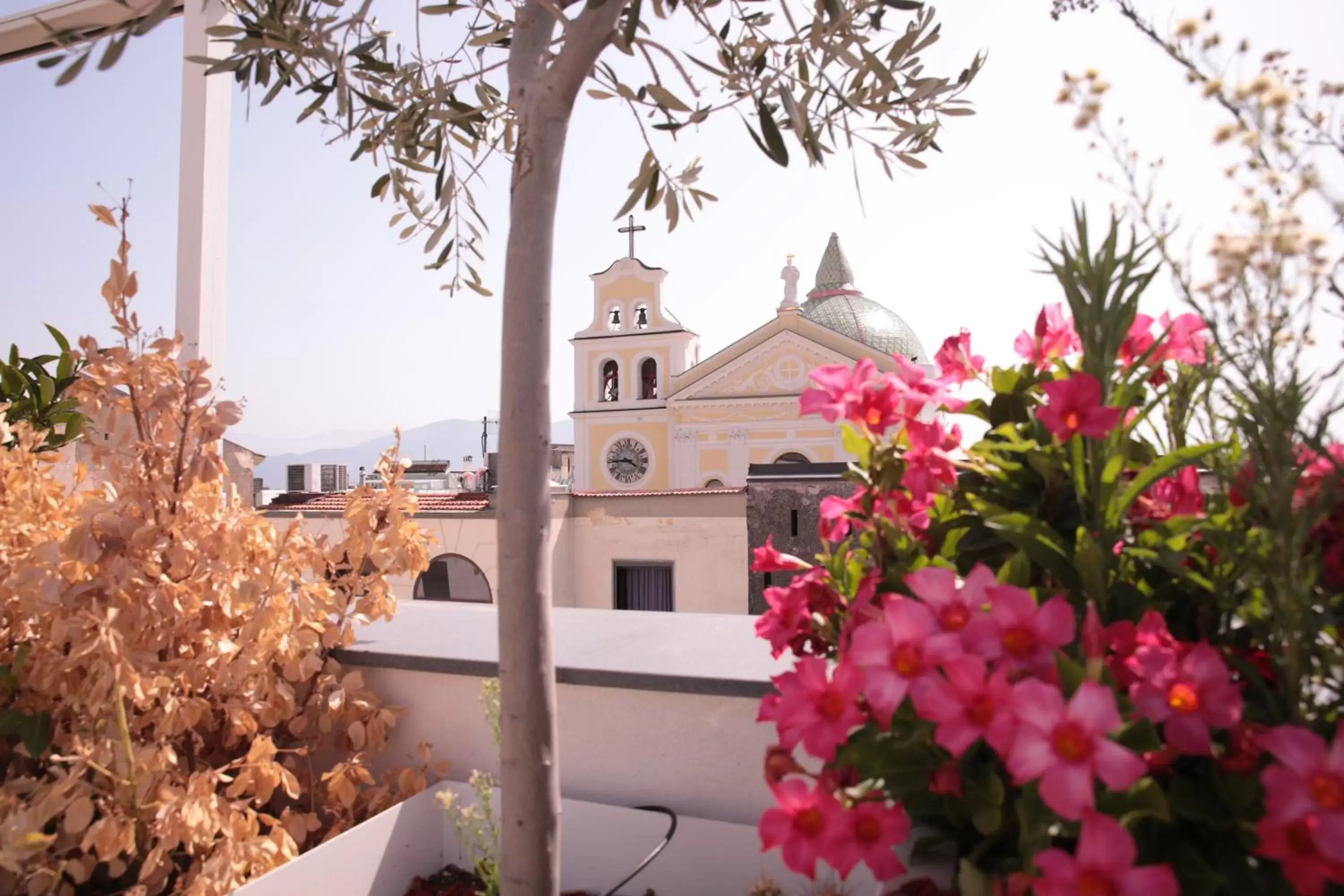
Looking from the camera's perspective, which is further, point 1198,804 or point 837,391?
point 837,391

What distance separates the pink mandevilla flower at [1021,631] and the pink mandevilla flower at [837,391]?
9.0 inches

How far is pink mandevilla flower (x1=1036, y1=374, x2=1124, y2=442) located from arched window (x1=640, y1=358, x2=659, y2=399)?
74.0 ft

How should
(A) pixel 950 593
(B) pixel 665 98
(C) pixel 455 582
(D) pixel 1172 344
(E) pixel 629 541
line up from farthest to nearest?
(C) pixel 455 582
(E) pixel 629 541
(B) pixel 665 98
(D) pixel 1172 344
(A) pixel 950 593

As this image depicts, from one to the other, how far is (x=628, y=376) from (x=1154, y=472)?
2283 cm

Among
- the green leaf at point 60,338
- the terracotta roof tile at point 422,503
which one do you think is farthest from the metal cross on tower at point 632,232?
the green leaf at point 60,338

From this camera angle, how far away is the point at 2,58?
2332mm

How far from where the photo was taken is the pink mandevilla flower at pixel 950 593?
19.7 inches

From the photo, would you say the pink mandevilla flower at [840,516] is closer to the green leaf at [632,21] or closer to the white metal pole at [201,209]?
the green leaf at [632,21]

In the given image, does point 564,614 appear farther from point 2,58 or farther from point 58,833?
point 2,58

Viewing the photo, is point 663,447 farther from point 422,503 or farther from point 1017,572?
point 1017,572

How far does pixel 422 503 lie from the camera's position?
12422mm

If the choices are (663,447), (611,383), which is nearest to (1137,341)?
(663,447)

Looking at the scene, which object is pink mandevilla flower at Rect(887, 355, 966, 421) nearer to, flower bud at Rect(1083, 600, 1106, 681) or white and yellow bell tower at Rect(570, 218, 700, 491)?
flower bud at Rect(1083, 600, 1106, 681)

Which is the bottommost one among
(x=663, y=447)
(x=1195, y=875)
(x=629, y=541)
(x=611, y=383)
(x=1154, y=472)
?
(x=629, y=541)
